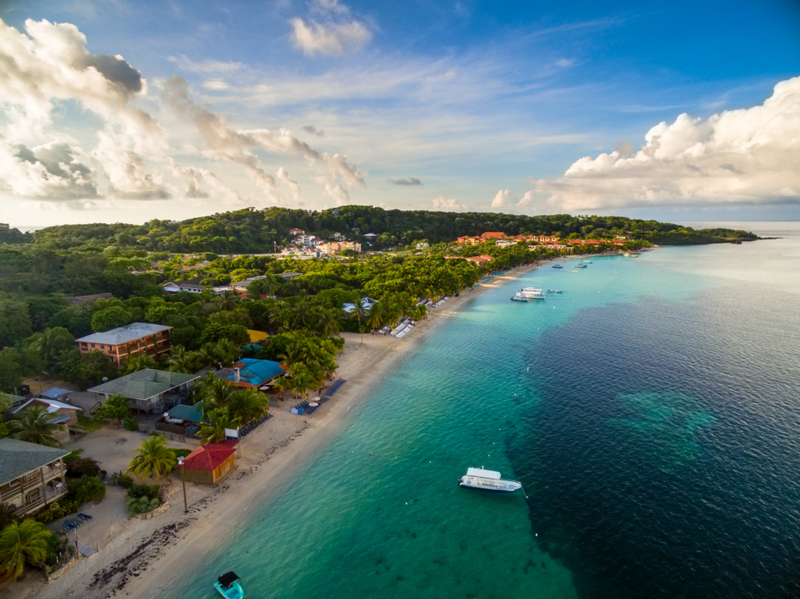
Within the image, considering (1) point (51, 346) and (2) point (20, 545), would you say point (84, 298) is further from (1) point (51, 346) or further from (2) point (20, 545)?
(2) point (20, 545)

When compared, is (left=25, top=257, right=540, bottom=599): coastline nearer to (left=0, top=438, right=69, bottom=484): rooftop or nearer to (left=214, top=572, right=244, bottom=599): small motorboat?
(left=214, top=572, right=244, bottom=599): small motorboat

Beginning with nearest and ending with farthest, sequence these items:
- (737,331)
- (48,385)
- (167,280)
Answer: (48,385) → (737,331) → (167,280)

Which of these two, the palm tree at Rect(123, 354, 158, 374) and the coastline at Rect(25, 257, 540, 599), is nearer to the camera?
the coastline at Rect(25, 257, 540, 599)

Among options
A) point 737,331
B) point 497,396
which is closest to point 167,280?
point 497,396

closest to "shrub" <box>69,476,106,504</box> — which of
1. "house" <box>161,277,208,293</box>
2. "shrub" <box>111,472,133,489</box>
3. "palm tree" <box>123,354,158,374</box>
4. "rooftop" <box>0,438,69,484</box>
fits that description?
"shrub" <box>111,472,133,489</box>

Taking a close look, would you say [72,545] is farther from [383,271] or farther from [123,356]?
[383,271]

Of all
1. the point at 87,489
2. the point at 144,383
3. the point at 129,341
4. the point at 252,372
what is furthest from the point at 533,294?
the point at 87,489
